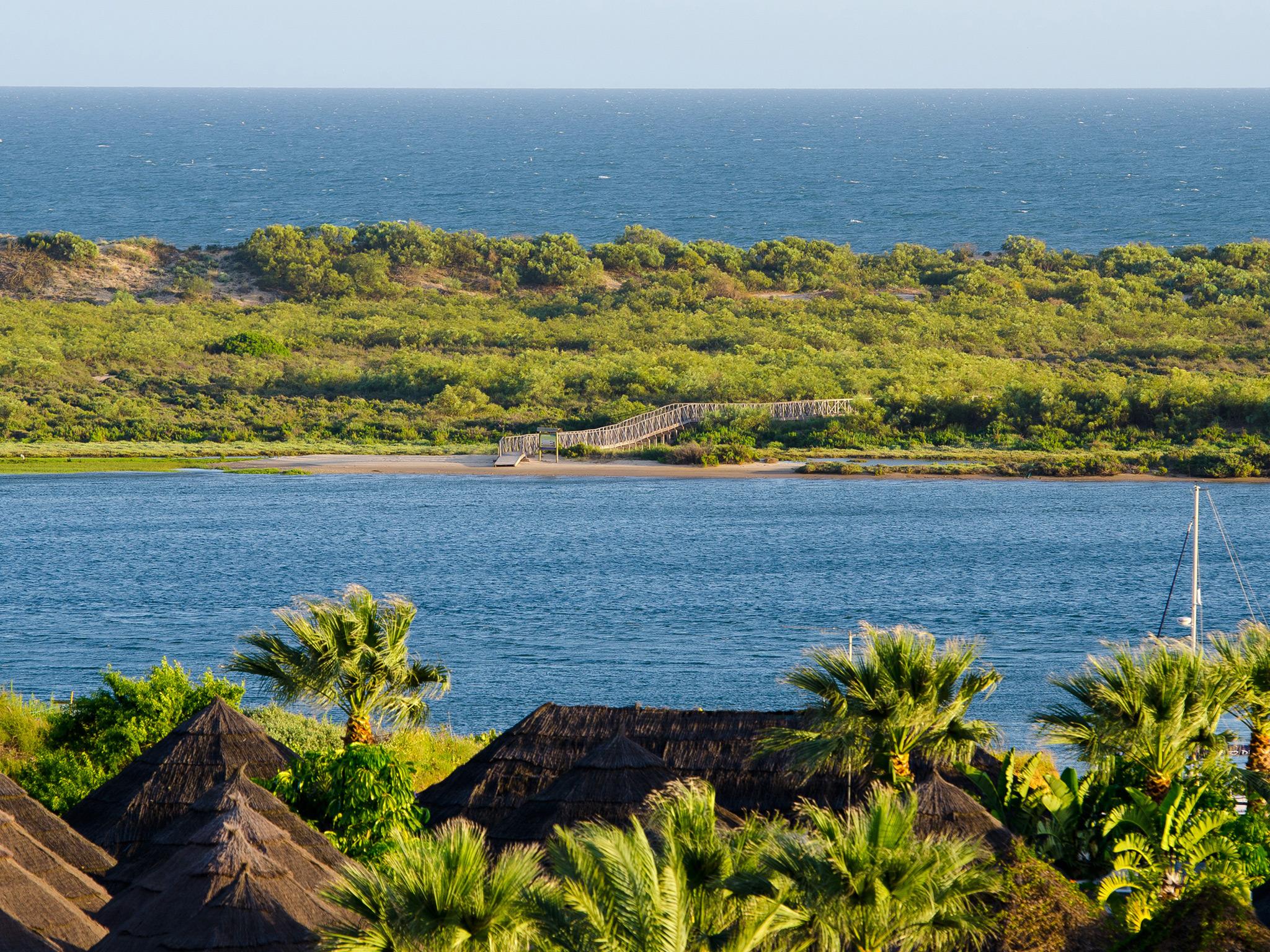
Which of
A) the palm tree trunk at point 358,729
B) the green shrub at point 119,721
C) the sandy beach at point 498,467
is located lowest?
the sandy beach at point 498,467

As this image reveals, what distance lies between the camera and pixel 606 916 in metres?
10.6

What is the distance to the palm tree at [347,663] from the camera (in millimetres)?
21609

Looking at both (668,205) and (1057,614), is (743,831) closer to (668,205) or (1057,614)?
(1057,614)

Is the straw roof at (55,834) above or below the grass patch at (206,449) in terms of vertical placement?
above

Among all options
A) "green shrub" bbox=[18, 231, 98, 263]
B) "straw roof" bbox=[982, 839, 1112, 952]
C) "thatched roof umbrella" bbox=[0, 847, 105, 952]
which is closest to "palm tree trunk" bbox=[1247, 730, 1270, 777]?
"straw roof" bbox=[982, 839, 1112, 952]

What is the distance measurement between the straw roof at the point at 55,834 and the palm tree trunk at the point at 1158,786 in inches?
437

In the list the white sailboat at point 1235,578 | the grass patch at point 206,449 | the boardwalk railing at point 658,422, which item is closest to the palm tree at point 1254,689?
the white sailboat at point 1235,578

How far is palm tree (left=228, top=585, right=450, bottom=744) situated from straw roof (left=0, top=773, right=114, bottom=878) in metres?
3.48

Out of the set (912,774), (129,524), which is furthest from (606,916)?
(129,524)

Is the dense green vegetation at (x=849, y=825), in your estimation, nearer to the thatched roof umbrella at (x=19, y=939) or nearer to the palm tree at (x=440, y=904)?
the palm tree at (x=440, y=904)

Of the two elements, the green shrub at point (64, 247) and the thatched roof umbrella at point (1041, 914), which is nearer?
the thatched roof umbrella at point (1041, 914)

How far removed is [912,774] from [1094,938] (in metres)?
5.65

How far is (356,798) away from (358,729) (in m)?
3.07

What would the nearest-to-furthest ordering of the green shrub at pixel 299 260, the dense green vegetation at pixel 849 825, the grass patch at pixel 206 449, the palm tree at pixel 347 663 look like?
the dense green vegetation at pixel 849 825, the palm tree at pixel 347 663, the grass patch at pixel 206 449, the green shrub at pixel 299 260
